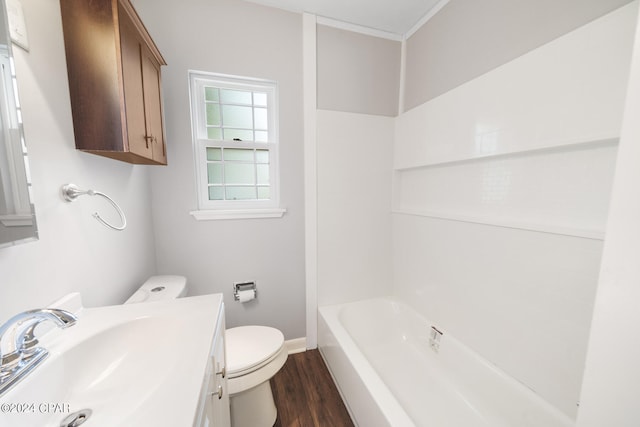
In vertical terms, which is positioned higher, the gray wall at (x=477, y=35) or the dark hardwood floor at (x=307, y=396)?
the gray wall at (x=477, y=35)

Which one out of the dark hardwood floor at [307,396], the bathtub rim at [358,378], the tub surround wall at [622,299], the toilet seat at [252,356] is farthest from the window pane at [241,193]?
the tub surround wall at [622,299]

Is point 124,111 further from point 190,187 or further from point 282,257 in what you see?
point 282,257

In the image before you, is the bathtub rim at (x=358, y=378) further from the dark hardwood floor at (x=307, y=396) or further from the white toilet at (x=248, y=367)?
the white toilet at (x=248, y=367)

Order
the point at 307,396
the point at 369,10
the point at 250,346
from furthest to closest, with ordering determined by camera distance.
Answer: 1. the point at 369,10
2. the point at 307,396
3. the point at 250,346

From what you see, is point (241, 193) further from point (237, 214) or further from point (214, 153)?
point (214, 153)

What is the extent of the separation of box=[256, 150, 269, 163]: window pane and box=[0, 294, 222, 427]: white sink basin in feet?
3.89

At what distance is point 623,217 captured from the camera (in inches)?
16.2

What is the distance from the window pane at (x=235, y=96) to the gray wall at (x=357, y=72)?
0.56 metres

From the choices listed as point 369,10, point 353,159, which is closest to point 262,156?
point 353,159

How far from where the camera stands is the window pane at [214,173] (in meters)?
1.73

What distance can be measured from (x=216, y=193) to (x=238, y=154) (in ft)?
1.13

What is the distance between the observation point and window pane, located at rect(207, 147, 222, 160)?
5.65ft

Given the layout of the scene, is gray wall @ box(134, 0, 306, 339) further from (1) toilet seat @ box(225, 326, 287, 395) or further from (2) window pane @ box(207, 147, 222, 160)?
(1) toilet seat @ box(225, 326, 287, 395)

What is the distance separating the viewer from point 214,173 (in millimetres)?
1744
